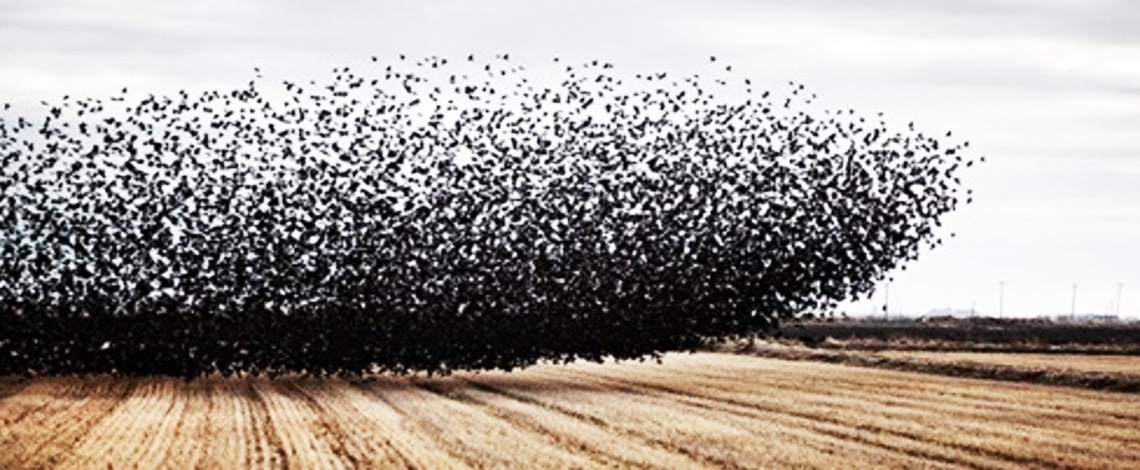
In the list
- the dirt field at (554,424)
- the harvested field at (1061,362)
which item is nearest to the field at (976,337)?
the harvested field at (1061,362)

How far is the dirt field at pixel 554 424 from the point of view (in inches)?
713

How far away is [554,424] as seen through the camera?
2291 cm

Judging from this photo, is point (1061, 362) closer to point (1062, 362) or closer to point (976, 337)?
point (1062, 362)

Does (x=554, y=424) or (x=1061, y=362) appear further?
(x=1061, y=362)

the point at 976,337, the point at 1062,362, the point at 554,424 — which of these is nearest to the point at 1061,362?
the point at 1062,362

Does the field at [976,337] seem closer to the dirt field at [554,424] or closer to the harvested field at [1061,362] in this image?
the harvested field at [1061,362]

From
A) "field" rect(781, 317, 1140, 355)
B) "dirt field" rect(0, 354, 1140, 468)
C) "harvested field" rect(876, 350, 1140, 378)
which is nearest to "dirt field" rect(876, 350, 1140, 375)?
"harvested field" rect(876, 350, 1140, 378)

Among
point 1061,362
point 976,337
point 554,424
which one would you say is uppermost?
point 976,337

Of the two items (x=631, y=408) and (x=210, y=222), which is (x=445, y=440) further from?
(x=210, y=222)

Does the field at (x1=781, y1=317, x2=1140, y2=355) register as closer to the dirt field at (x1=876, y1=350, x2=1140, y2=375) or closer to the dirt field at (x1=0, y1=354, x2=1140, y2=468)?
the dirt field at (x1=876, y1=350, x2=1140, y2=375)

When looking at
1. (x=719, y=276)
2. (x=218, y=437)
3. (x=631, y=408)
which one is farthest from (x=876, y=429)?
(x=719, y=276)

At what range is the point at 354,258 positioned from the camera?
33219 mm

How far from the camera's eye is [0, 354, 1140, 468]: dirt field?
59.4ft

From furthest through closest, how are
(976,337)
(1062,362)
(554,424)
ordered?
(976,337), (1062,362), (554,424)
